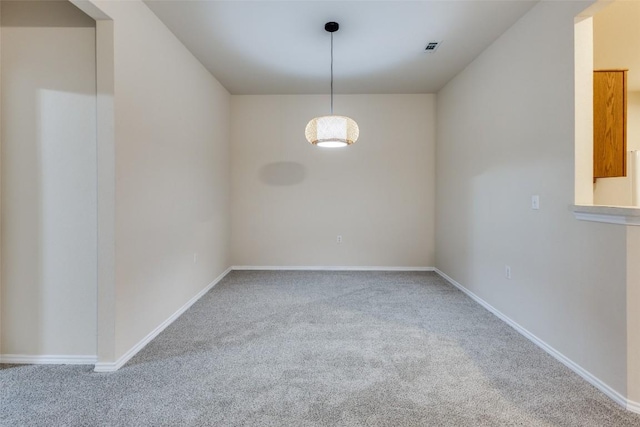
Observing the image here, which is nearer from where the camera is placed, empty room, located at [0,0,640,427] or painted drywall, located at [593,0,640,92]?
empty room, located at [0,0,640,427]

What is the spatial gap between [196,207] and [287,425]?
2.58 metres

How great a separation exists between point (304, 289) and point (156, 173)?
7.18ft

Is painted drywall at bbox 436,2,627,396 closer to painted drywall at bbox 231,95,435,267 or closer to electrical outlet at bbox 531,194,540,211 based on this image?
electrical outlet at bbox 531,194,540,211

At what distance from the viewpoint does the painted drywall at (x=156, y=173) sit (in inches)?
82.7

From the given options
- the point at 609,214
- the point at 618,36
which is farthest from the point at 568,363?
the point at 618,36

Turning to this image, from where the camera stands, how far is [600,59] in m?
3.15

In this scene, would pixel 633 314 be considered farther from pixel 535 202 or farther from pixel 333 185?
pixel 333 185

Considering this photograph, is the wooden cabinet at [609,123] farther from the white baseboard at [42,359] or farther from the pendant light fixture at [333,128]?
the white baseboard at [42,359]

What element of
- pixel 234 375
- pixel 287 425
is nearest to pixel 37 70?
pixel 234 375

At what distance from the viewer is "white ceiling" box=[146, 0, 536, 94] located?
2502 mm

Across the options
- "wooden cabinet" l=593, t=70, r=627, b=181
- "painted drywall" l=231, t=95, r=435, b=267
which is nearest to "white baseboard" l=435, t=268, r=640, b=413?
"wooden cabinet" l=593, t=70, r=627, b=181

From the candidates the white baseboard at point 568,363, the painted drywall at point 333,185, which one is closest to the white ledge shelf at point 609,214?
the white baseboard at point 568,363

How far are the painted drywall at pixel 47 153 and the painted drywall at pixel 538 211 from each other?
10.8 feet

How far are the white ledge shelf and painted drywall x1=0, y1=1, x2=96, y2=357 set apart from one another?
324cm
